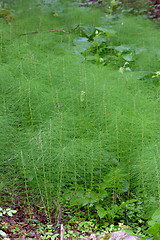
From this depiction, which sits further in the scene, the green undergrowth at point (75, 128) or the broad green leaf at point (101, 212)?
the green undergrowth at point (75, 128)

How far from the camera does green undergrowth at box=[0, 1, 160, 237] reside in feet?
7.09

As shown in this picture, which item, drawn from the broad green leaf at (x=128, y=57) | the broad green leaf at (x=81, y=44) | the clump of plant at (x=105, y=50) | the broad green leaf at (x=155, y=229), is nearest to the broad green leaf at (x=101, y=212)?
the broad green leaf at (x=155, y=229)

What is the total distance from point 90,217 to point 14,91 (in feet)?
5.56

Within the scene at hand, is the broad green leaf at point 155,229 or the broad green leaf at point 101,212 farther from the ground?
the broad green leaf at point 155,229

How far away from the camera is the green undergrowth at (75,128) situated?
85.0 inches

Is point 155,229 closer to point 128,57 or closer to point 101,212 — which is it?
point 101,212

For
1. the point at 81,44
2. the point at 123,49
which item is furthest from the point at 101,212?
the point at 81,44

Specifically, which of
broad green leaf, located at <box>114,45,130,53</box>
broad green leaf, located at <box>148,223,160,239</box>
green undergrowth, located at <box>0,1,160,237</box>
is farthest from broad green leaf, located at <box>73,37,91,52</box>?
broad green leaf, located at <box>148,223,160,239</box>

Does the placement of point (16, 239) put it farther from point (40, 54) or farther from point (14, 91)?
point (40, 54)

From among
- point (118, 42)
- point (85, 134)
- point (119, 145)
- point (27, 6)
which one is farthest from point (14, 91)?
point (27, 6)

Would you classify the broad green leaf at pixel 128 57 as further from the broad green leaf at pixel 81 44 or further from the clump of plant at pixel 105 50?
the broad green leaf at pixel 81 44

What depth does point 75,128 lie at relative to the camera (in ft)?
8.55

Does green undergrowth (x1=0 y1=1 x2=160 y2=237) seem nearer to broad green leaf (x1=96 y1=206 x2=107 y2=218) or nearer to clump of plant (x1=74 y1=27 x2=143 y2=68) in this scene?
broad green leaf (x1=96 y1=206 x2=107 y2=218)

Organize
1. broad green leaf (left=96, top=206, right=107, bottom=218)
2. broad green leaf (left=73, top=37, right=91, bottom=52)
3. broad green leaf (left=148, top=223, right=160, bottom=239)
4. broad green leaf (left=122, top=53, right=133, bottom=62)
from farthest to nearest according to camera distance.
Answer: broad green leaf (left=73, top=37, right=91, bottom=52), broad green leaf (left=122, top=53, right=133, bottom=62), broad green leaf (left=96, top=206, right=107, bottom=218), broad green leaf (left=148, top=223, right=160, bottom=239)
